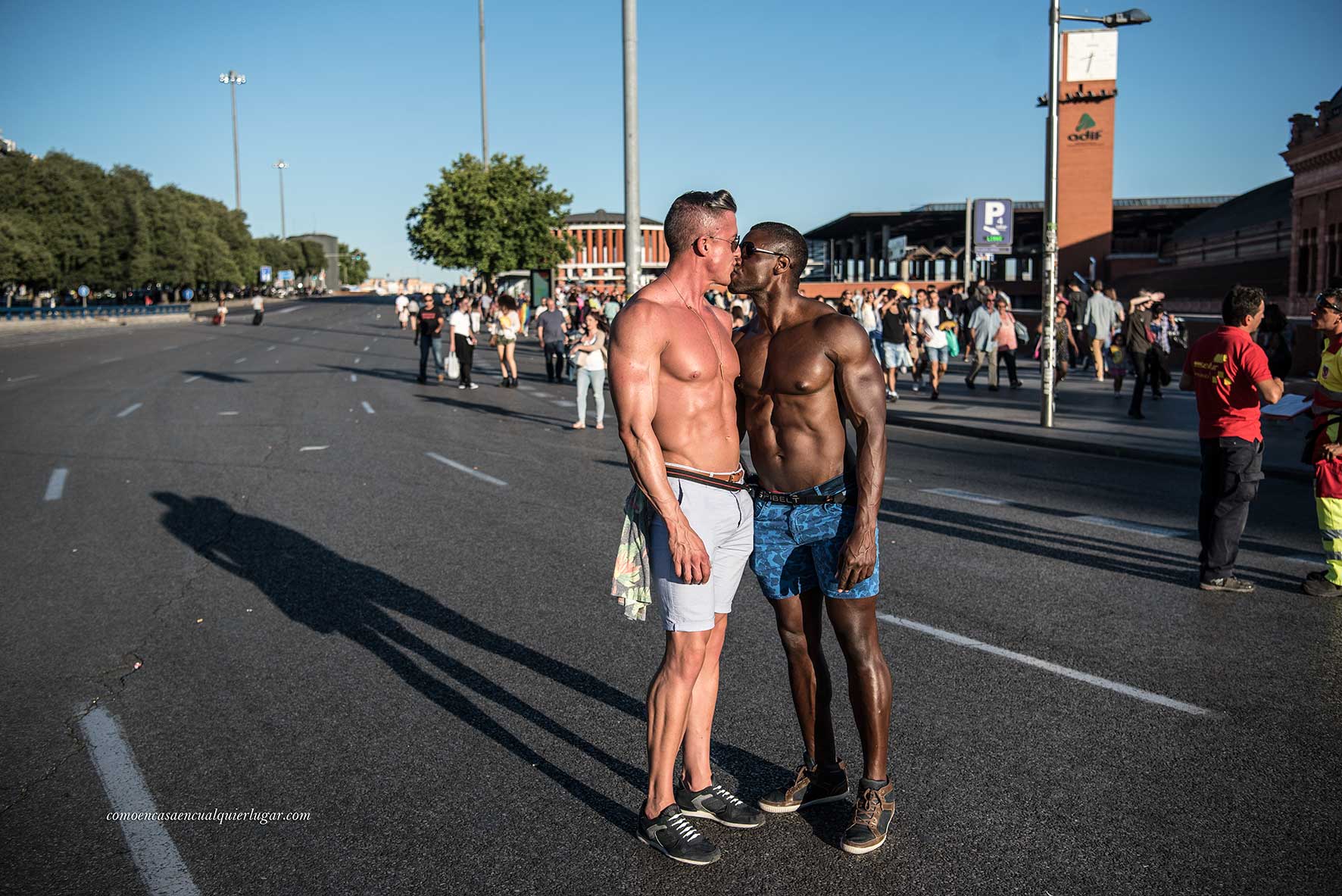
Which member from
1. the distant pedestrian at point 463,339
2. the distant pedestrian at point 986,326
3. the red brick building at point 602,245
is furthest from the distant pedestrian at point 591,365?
the red brick building at point 602,245

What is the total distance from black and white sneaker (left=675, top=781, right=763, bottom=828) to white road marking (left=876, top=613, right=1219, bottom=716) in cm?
221

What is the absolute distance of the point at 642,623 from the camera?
632 centimetres

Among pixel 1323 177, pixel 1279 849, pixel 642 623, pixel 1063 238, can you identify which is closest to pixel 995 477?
pixel 642 623

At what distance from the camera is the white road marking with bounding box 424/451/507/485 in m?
11.5

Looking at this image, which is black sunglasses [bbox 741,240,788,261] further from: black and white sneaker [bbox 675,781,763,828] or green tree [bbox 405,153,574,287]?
green tree [bbox 405,153,574,287]

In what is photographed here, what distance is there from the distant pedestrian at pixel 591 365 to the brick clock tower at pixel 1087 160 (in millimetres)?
55697

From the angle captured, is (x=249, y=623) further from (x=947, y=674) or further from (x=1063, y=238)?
(x=1063, y=238)

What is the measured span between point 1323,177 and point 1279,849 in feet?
125

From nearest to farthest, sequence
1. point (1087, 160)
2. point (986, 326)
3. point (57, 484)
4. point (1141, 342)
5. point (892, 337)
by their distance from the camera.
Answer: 1. point (57, 484)
2. point (1141, 342)
3. point (892, 337)
4. point (986, 326)
5. point (1087, 160)

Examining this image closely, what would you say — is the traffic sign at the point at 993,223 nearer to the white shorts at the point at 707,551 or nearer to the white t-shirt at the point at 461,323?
the white t-shirt at the point at 461,323

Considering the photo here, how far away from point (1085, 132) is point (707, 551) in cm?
7319

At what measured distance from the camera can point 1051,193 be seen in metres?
15.7

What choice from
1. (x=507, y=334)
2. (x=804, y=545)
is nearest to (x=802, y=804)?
(x=804, y=545)

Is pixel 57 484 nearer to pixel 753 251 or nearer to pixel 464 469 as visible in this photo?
pixel 464 469
